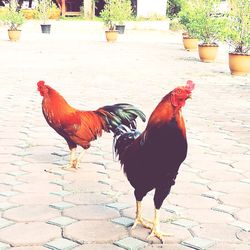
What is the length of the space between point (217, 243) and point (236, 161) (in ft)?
7.47

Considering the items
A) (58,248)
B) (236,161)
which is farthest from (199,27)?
(58,248)

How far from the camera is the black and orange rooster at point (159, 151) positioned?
338cm

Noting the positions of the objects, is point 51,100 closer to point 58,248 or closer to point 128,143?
point 128,143

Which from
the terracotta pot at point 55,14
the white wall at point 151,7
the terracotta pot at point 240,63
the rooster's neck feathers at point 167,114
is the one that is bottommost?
the terracotta pot at point 240,63

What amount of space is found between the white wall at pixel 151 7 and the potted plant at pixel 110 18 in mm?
10043

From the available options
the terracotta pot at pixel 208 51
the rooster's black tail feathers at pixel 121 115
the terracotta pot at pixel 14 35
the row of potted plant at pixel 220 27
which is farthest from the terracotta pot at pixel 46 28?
the rooster's black tail feathers at pixel 121 115

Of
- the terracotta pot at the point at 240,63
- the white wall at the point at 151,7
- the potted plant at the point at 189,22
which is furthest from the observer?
the white wall at the point at 151,7

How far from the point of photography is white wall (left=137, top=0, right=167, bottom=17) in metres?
35.8

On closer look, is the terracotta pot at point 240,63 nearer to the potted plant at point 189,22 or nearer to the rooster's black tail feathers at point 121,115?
the potted plant at point 189,22

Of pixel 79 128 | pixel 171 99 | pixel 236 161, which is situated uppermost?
pixel 171 99

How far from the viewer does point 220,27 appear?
52.0ft

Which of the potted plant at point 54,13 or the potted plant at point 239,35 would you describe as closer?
the potted plant at point 239,35

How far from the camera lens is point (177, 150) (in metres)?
3.41

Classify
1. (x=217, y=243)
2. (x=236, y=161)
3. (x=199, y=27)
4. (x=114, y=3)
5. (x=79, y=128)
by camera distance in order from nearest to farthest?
(x=217, y=243) → (x=79, y=128) → (x=236, y=161) → (x=199, y=27) → (x=114, y=3)
